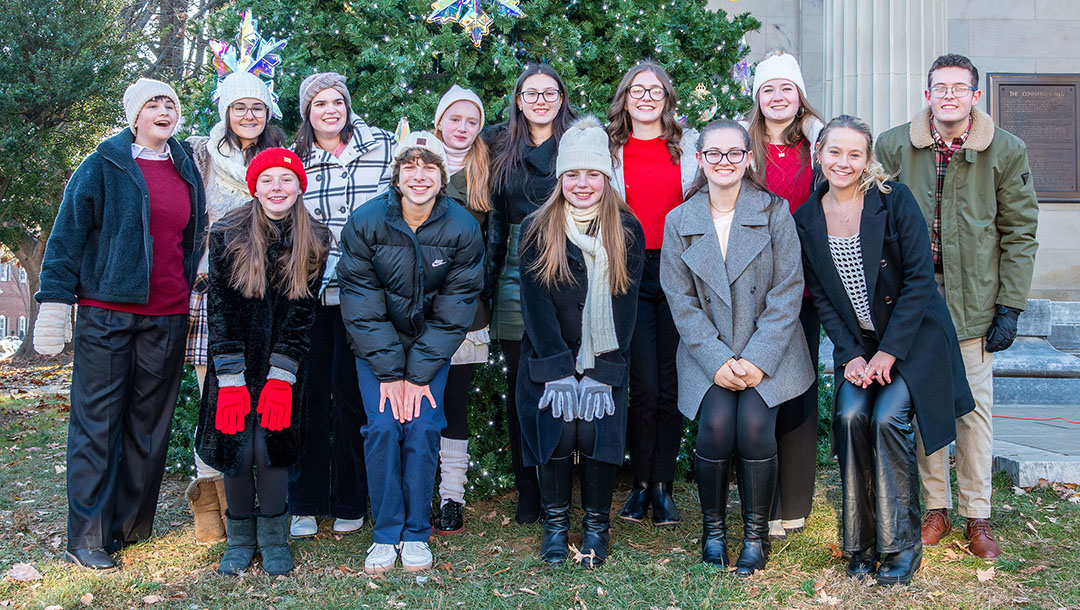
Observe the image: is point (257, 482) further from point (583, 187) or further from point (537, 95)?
point (537, 95)

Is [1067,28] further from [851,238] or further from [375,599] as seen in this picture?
[375,599]

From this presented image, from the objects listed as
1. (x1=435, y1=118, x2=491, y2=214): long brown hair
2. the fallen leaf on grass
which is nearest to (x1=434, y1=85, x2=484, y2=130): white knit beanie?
(x1=435, y1=118, x2=491, y2=214): long brown hair

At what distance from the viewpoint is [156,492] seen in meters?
4.08

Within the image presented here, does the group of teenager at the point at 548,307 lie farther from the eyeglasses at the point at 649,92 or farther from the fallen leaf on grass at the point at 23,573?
the fallen leaf on grass at the point at 23,573

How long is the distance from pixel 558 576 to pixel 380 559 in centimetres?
75

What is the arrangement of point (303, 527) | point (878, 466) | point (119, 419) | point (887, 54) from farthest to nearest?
point (887, 54) → point (303, 527) → point (119, 419) → point (878, 466)

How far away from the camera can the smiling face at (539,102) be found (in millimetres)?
4098

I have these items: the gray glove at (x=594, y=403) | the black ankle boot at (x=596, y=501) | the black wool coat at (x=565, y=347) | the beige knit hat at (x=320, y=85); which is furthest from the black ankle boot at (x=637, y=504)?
the beige knit hat at (x=320, y=85)

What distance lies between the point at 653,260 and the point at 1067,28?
7557 mm

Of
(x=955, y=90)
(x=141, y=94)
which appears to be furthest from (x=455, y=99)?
(x=955, y=90)

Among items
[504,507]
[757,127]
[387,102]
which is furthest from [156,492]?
[757,127]

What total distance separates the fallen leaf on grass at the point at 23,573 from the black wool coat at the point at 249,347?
0.85 m

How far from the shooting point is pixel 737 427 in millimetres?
3504

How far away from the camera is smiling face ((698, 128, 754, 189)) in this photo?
11.7 ft
